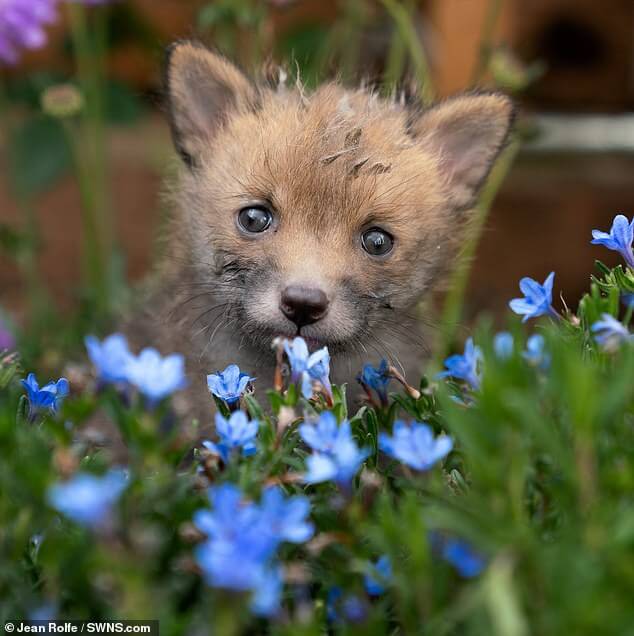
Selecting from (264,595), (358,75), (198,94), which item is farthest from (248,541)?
(358,75)

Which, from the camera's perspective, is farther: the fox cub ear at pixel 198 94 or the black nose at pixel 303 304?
the fox cub ear at pixel 198 94

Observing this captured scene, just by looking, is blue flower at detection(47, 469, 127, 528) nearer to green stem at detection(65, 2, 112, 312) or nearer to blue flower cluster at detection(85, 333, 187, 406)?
blue flower cluster at detection(85, 333, 187, 406)

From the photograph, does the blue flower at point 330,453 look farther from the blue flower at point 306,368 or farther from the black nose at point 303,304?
the black nose at point 303,304

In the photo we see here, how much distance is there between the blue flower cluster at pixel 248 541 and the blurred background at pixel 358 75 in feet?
9.91

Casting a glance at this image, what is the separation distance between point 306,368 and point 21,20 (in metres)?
2.55

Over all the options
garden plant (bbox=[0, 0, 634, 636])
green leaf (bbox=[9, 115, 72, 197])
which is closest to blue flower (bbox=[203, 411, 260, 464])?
garden plant (bbox=[0, 0, 634, 636])

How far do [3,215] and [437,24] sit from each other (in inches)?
111

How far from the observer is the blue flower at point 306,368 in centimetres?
175

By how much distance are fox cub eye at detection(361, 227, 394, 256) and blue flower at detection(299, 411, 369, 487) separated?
1159 millimetres

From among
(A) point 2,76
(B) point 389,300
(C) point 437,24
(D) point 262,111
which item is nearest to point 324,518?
(B) point 389,300

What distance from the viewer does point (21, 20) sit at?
12.1ft

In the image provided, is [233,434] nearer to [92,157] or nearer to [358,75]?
[358,75]

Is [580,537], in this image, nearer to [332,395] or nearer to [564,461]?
[564,461]

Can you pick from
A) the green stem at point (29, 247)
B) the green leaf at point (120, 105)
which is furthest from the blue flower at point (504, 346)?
the green leaf at point (120, 105)
